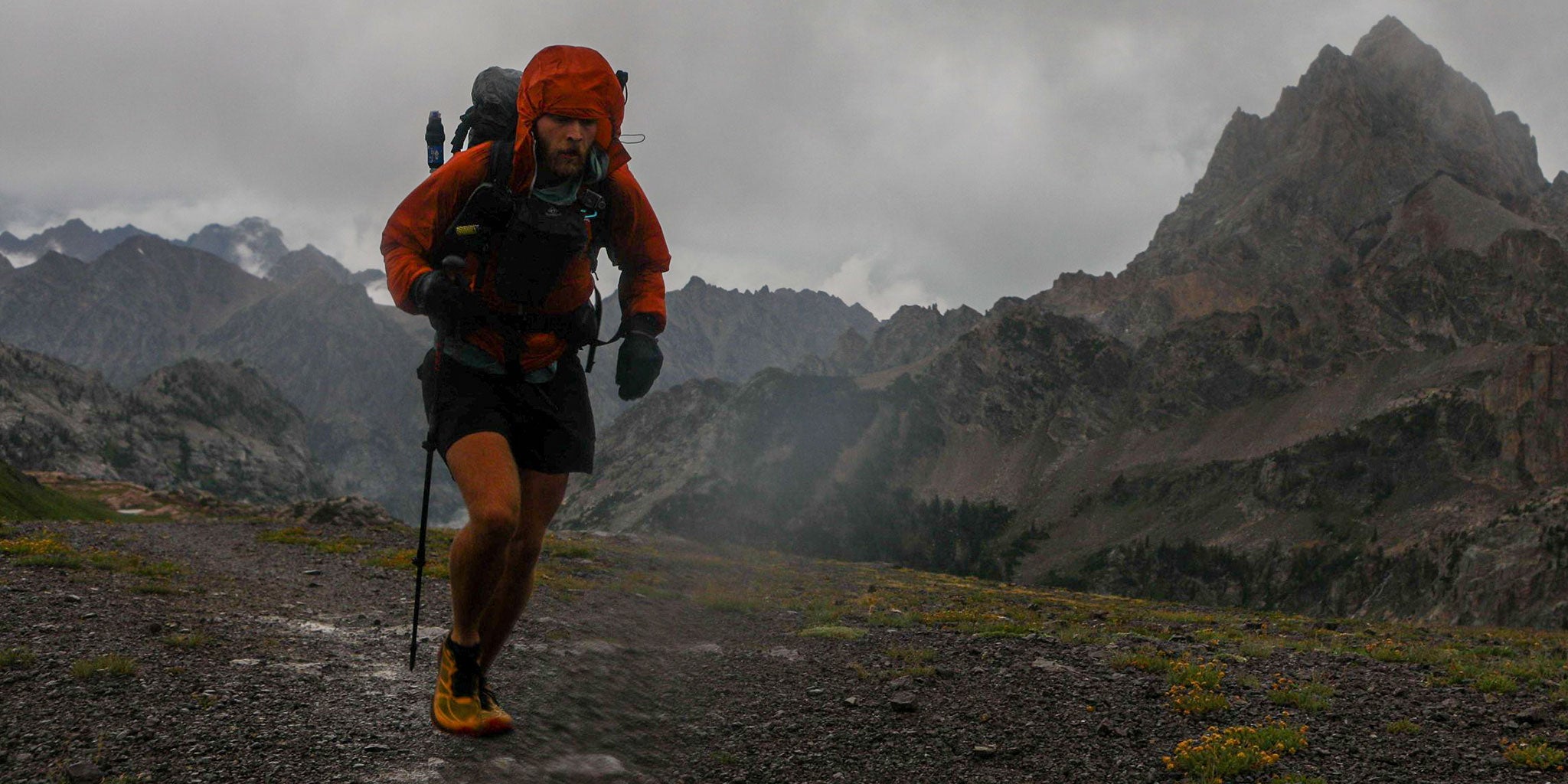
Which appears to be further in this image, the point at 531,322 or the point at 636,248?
the point at 636,248

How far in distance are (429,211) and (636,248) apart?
1.68 meters

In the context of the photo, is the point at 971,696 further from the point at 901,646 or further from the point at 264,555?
the point at 264,555

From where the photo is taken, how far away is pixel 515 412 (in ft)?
22.6

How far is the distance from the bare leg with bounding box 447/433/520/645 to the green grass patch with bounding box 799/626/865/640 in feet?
30.8

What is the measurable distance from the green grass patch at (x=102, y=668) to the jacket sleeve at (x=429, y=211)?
453 cm

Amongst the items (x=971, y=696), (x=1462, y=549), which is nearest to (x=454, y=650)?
(x=971, y=696)

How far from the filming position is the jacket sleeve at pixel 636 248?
24.4ft

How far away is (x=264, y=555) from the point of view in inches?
962

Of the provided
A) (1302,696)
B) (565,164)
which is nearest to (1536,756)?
(1302,696)

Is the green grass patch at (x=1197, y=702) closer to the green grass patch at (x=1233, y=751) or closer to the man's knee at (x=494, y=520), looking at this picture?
the green grass patch at (x=1233, y=751)

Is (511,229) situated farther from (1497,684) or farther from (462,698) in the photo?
(1497,684)

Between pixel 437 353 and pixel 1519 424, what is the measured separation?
235895 mm

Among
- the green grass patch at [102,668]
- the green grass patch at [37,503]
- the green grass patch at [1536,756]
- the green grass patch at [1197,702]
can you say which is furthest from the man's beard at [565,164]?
the green grass patch at [37,503]

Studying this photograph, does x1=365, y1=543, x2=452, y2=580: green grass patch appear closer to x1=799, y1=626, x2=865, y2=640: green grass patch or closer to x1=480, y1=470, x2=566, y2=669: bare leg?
x1=799, y1=626, x2=865, y2=640: green grass patch
